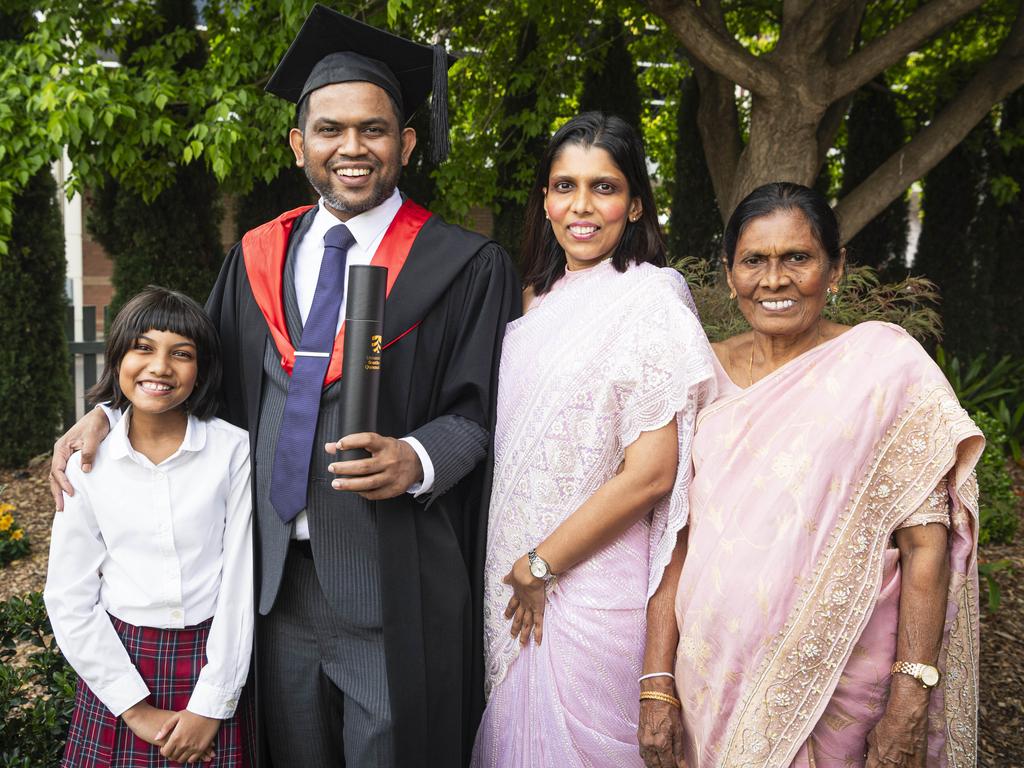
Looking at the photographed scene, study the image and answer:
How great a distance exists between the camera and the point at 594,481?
2.10 metres

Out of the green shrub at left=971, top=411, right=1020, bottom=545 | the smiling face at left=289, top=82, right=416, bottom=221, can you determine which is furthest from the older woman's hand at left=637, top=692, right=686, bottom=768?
the green shrub at left=971, top=411, right=1020, bottom=545

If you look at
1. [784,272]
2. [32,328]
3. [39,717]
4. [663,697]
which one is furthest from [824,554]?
[32,328]

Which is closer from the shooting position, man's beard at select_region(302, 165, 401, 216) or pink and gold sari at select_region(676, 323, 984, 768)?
pink and gold sari at select_region(676, 323, 984, 768)

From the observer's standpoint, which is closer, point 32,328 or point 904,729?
point 904,729

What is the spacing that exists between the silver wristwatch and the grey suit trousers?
15.9 inches

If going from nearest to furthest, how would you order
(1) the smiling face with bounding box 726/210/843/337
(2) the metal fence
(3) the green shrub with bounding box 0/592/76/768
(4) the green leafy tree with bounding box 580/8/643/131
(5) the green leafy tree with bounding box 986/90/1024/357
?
(1) the smiling face with bounding box 726/210/843/337, (3) the green shrub with bounding box 0/592/76/768, (2) the metal fence, (4) the green leafy tree with bounding box 580/8/643/131, (5) the green leafy tree with bounding box 986/90/1024/357

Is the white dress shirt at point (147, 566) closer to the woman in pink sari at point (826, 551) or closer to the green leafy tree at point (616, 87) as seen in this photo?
the woman in pink sari at point (826, 551)

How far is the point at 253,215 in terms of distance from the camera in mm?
8547

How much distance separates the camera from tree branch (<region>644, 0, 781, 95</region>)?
5.15 metres

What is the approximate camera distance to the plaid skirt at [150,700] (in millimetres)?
2094

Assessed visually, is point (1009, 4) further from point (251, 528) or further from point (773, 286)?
point (251, 528)

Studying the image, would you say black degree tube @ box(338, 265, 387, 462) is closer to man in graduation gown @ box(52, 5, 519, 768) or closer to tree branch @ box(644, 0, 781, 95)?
man in graduation gown @ box(52, 5, 519, 768)

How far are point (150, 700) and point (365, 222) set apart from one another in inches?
49.4

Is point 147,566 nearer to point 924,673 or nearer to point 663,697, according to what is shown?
point 663,697
